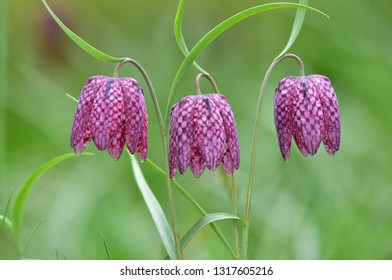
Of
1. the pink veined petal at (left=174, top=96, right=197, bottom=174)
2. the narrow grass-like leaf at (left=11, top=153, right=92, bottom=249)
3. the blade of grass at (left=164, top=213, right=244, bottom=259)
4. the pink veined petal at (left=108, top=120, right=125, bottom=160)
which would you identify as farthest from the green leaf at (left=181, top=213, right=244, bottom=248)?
the narrow grass-like leaf at (left=11, top=153, right=92, bottom=249)

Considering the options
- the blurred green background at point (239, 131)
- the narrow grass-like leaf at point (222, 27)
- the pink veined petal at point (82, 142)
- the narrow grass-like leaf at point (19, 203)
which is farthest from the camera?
the blurred green background at point (239, 131)

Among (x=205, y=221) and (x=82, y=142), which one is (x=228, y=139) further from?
(x=82, y=142)

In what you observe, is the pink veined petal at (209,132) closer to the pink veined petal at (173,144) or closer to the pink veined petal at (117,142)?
the pink veined petal at (173,144)

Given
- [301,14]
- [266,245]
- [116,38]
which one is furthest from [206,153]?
[116,38]

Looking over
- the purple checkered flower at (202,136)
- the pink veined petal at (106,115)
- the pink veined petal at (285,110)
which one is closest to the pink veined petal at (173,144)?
the purple checkered flower at (202,136)

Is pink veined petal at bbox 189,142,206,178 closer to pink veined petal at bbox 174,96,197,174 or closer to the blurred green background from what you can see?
pink veined petal at bbox 174,96,197,174

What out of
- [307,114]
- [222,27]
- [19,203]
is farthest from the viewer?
[19,203]

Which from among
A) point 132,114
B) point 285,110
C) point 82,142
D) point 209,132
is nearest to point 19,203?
point 82,142
